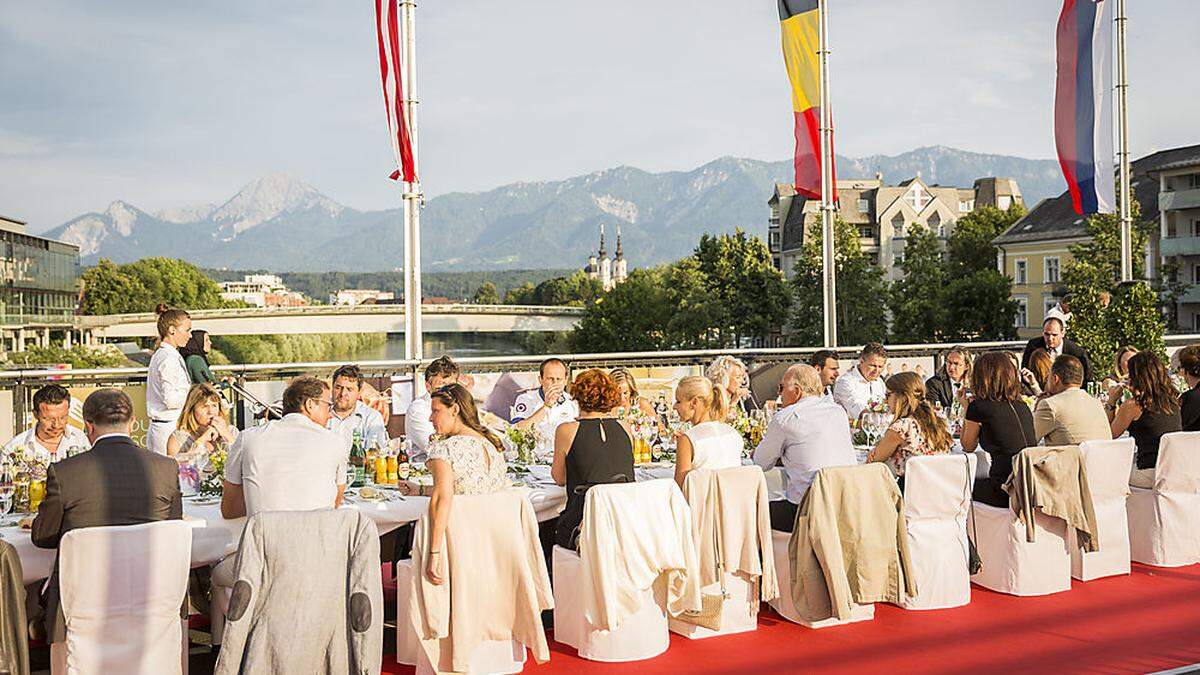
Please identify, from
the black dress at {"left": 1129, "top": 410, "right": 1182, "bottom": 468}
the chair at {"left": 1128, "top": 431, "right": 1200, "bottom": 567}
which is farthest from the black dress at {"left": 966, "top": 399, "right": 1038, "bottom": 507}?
the chair at {"left": 1128, "top": 431, "right": 1200, "bottom": 567}

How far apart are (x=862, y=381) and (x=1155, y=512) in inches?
91.1

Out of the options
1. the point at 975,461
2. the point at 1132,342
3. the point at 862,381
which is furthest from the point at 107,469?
the point at 1132,342

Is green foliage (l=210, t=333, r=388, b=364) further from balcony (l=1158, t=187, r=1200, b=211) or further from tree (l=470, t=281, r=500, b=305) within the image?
tree (l=470, t=281, r=500, b=305)

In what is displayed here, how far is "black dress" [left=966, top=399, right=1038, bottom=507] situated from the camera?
6.16 m

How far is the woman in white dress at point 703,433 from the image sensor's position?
5.41m

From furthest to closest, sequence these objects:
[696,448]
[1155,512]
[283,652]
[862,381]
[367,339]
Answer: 1. [367,339]
2. [862,381]
3. [1155,512]
4. [696,448]
5. [283,652]

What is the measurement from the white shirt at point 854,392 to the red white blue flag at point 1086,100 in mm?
5378

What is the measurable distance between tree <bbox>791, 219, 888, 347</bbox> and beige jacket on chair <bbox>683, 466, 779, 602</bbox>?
55.9 metres

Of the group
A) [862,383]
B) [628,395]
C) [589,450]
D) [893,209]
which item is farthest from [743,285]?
[589,450]

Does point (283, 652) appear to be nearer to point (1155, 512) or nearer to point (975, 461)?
point (975, 461)

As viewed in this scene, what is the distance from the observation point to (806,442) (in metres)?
5.64

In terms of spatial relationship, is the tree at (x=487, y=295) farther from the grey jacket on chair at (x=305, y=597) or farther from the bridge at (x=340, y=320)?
the grey jacket on chair at (x=305, y=597)

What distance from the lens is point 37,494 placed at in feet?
16.6

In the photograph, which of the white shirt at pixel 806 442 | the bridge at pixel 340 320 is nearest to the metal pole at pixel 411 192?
the white shirt at pixel 806 442
